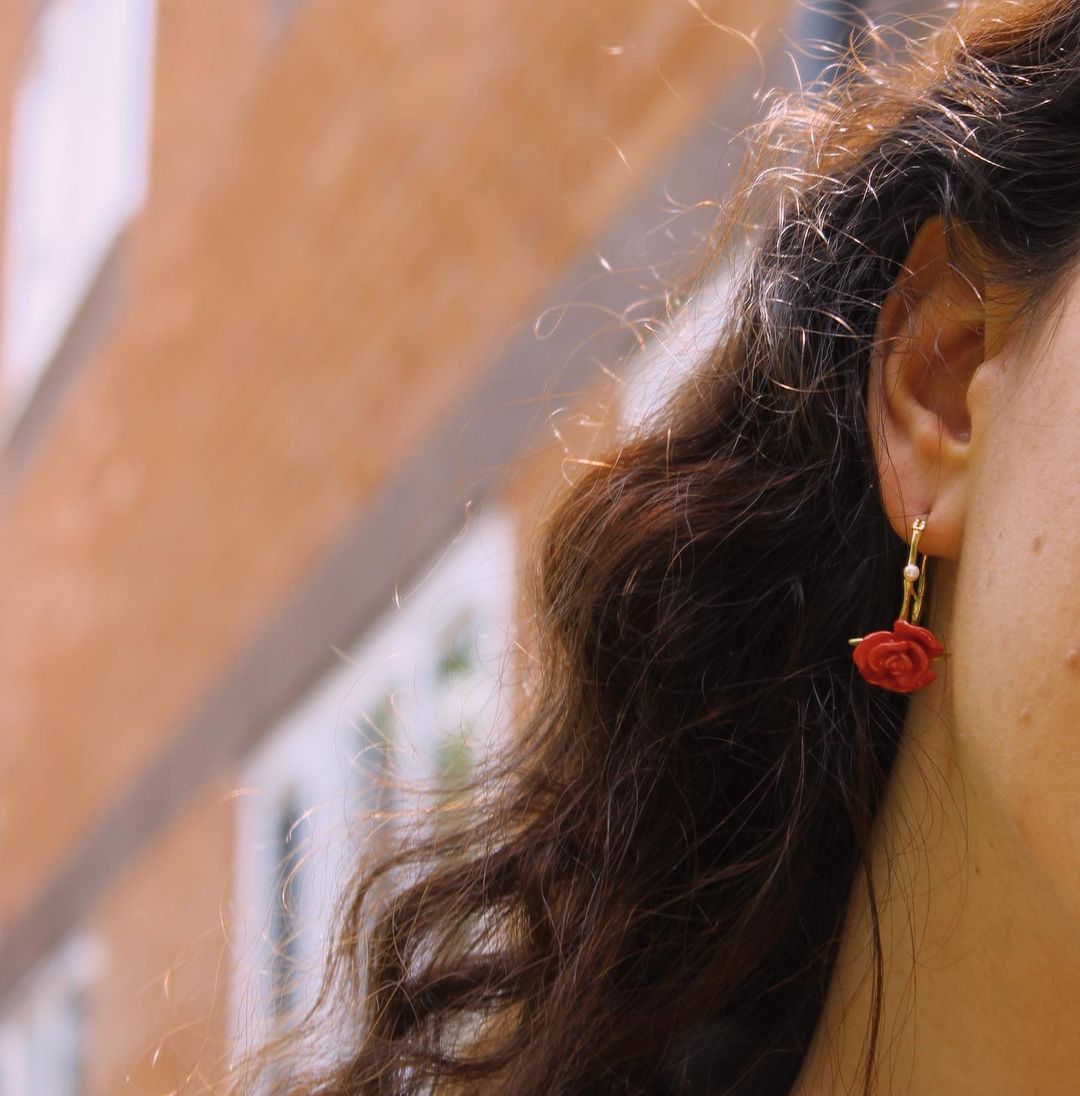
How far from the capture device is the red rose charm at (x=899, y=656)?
1243 millimetres

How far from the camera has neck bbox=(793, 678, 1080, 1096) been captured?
1199 mm

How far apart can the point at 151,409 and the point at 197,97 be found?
1.29 meters

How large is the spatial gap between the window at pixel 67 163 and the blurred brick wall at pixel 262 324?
1.46 feet

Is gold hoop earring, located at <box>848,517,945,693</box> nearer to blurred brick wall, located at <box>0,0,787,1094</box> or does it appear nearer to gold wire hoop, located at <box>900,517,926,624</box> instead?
gold wire hoop, located at <box>900,517,926,624</box>

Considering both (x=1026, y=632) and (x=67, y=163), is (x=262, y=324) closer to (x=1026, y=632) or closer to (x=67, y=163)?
(x=67, y=163)

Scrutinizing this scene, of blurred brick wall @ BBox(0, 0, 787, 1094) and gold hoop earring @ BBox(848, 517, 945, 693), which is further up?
blurred brick wall @ BBox(0, 0, 787, 1094)

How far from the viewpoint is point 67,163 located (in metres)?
8.66

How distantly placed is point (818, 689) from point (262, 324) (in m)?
4.39

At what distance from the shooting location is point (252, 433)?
5.48m

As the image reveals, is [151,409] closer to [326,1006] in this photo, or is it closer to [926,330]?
[326,1006]

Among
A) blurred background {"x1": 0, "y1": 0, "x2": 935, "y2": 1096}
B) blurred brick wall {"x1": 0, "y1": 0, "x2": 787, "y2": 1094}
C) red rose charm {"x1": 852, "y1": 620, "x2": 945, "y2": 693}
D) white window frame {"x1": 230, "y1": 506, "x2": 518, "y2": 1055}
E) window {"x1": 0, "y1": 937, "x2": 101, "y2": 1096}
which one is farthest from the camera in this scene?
window {"x1": 0, "y1": 937, "x2": 101, "y2": 1096}

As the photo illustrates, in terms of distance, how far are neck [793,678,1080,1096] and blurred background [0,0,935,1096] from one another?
445mm

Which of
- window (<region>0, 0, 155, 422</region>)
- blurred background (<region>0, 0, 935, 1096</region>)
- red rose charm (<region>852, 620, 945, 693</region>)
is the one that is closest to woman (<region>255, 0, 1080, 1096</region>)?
red rose charm (<region>852, 620, 945, 693</region>)

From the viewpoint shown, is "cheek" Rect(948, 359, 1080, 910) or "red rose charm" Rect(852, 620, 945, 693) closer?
"cheek" Rect(948, 359, 1080, 910)
